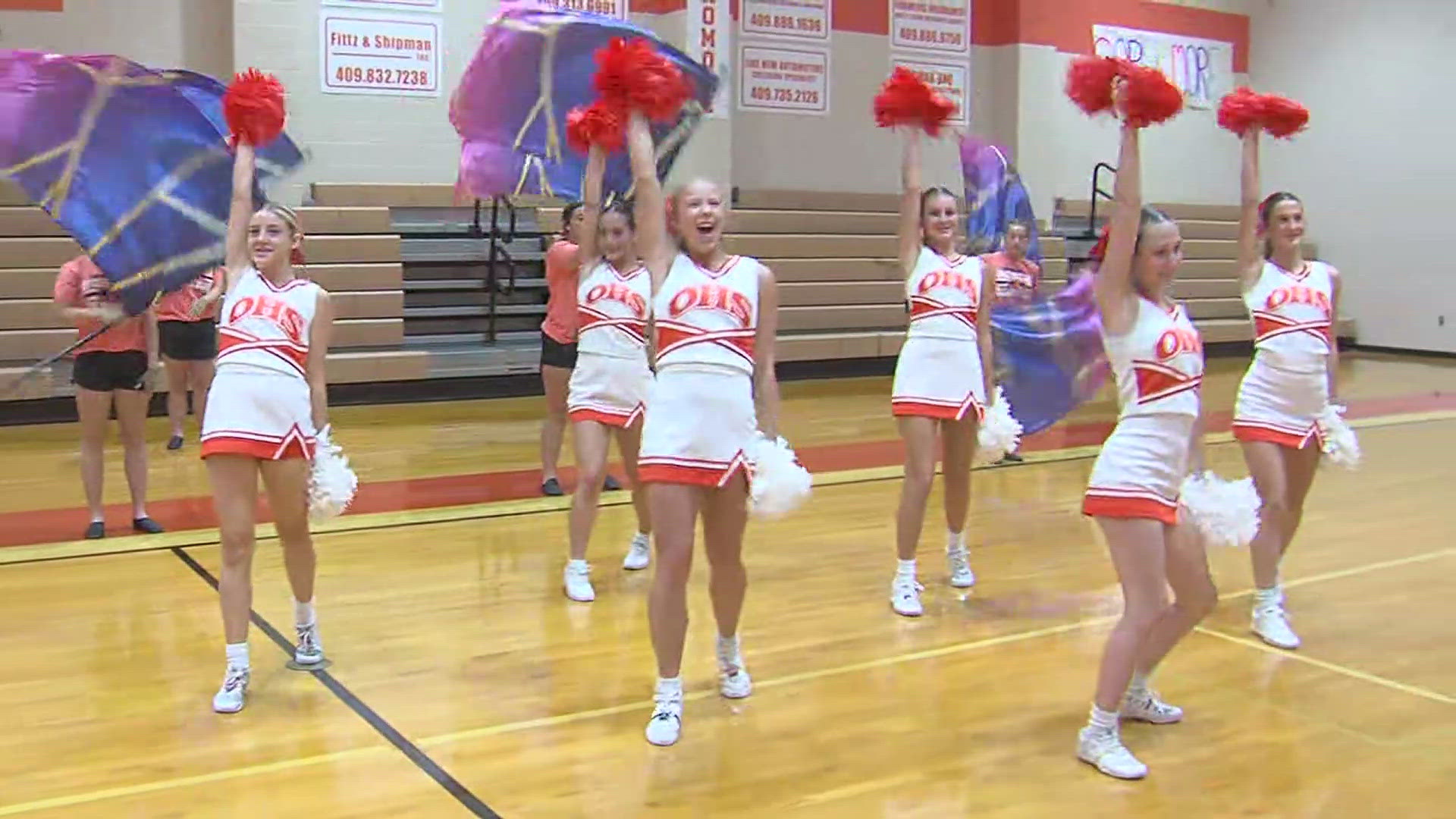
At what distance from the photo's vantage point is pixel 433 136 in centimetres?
1202

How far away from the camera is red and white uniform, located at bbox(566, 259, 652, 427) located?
4980 millimetres

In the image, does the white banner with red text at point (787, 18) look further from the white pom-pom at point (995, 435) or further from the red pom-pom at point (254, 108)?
the red pom-pom at point (254, 108)

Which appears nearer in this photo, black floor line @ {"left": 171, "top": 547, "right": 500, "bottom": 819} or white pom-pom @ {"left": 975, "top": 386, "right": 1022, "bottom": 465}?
black floor line @ {"left": 171, "top": 547, "right": 500, "bottom": 819}

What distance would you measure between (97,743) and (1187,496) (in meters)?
3.03

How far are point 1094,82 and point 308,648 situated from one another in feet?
9.53

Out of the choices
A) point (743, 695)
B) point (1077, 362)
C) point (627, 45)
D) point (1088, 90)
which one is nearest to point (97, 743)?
point (743, 695)

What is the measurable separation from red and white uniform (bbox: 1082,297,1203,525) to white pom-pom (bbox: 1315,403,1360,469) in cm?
136

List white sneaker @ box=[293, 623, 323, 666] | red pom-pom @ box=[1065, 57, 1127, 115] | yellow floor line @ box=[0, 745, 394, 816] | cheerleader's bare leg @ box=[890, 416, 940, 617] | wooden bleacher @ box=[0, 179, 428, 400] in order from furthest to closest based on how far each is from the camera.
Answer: wooden bleacher @ box=[0, 179, 428, 400], cheerleader's bare leg @ box=[890, 416, 940, 617], white sneaker @ box=[293, 623, 323, 666], red pom-pom @ box=[1065, 57, 1127, 115], yellow floor line @ box=[0, 745, 394, 816]

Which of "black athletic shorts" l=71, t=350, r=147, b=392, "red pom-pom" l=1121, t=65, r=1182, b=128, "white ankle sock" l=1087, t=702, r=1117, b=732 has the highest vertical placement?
"red pom-pom" l=1121, t=65, r=1182, b=128

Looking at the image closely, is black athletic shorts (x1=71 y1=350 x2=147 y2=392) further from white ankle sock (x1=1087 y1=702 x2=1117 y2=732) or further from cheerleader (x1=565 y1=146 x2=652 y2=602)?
white ankle sock (x1=1087 y1=702 x2=1117 y2=732)

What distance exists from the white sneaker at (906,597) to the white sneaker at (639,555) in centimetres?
112

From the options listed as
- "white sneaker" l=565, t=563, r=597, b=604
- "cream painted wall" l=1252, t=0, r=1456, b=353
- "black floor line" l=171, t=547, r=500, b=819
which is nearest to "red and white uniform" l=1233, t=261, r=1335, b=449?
"white sneaker" l=565, t=563, r=597, b=604

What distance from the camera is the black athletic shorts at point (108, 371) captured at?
565cm

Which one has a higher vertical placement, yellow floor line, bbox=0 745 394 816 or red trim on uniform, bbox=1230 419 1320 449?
red trim on uniform, bbox=1230 419 1320 449
